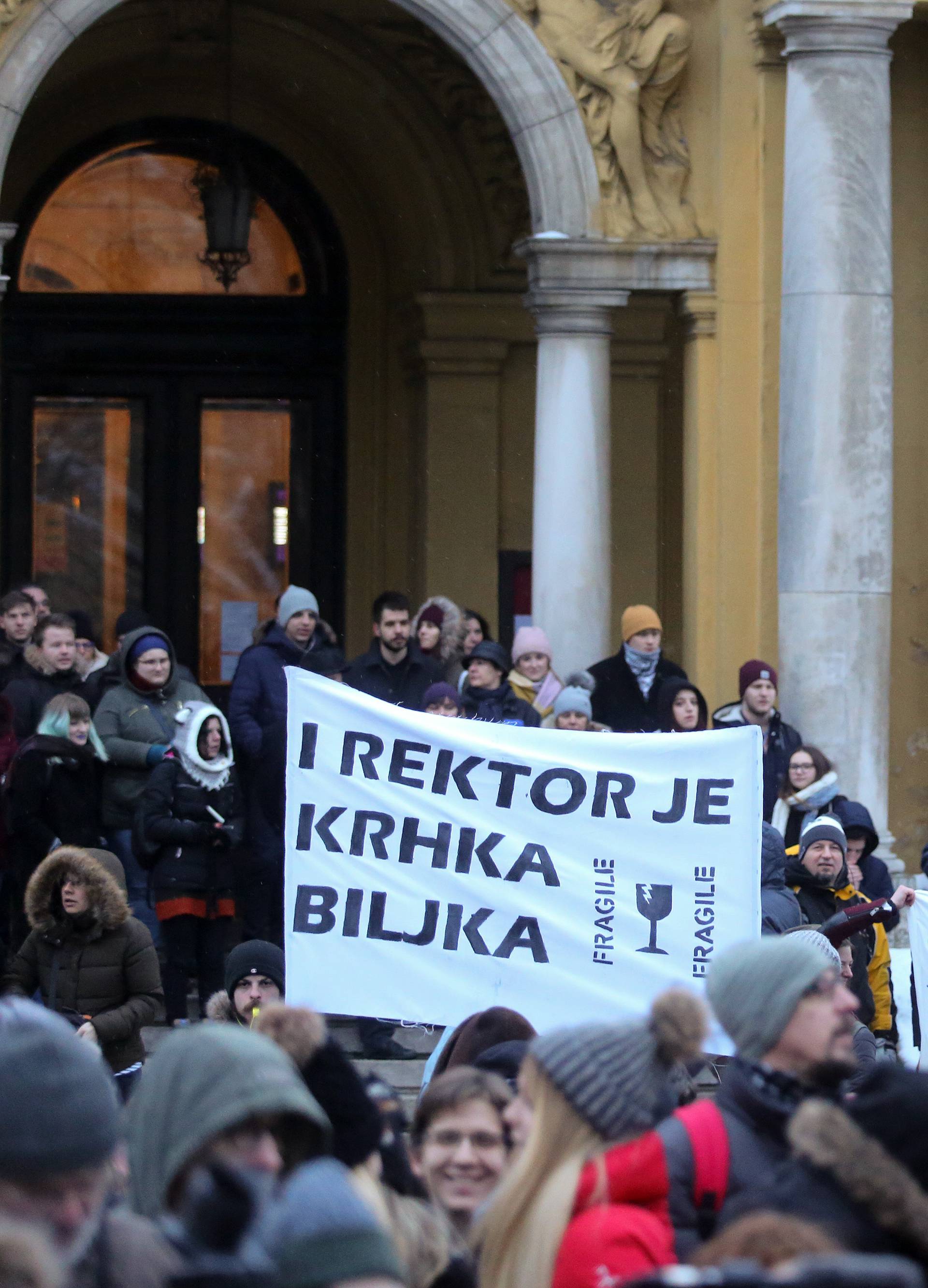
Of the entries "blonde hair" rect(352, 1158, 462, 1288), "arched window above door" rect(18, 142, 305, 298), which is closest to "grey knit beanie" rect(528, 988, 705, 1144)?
"blonde hair" rect(352, 1158, 462, 1288)

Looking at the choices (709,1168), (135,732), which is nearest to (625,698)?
(135,732)

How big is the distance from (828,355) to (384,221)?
546cm

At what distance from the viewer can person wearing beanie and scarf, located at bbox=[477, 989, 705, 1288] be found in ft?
11.1

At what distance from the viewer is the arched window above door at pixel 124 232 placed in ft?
52.5

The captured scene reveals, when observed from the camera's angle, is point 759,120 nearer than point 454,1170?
No

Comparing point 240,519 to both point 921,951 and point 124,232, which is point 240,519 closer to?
point 124,232

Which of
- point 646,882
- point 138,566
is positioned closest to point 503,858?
point 646,882

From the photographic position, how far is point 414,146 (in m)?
15.2

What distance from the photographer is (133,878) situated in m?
9.52

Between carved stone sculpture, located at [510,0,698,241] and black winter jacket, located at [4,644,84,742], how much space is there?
13.8 feet

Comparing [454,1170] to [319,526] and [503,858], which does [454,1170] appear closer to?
[503,858]

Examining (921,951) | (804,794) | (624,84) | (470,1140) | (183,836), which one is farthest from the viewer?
(624,84)

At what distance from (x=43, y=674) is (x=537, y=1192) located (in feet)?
21.4

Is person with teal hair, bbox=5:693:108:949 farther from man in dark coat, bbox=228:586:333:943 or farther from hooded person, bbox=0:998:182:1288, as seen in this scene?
hooded person, bbox=0:998:182:1288
